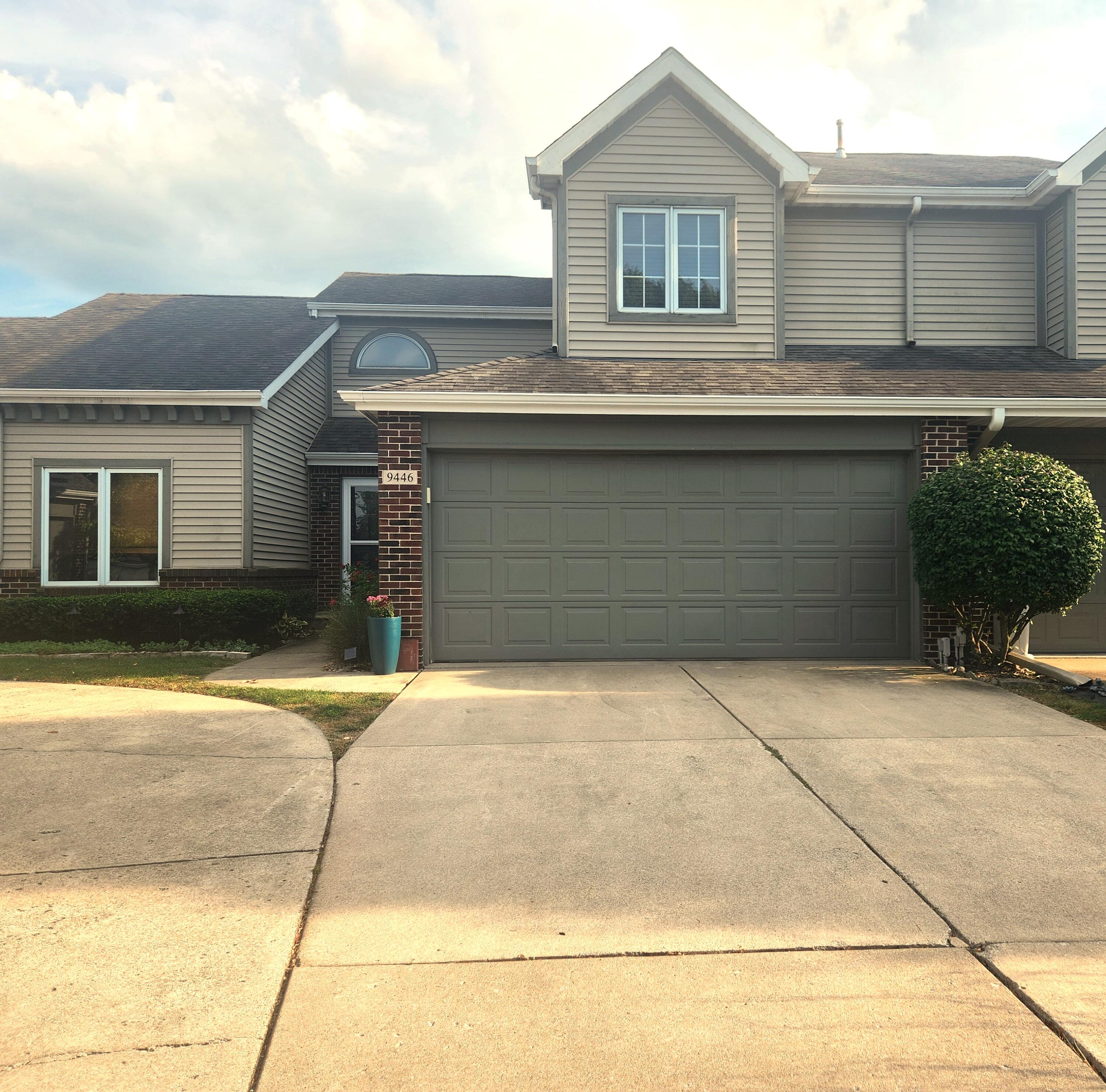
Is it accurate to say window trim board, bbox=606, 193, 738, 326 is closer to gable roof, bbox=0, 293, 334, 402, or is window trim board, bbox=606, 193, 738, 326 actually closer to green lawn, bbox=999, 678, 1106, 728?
gable roof, bbox=0, 293, 334, 402

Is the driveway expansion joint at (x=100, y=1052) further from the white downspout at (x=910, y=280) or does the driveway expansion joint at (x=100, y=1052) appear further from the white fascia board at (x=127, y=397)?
the white downspout at (x=910, y=280)

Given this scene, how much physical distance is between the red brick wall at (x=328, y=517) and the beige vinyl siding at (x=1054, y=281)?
1134 cm

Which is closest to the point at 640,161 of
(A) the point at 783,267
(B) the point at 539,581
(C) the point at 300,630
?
(A) the point at 783,267

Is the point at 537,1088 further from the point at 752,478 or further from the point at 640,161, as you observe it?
the point at 640,161

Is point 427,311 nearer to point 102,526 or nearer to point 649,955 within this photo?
point 102,526

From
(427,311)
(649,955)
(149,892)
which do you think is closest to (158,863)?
(149,892)

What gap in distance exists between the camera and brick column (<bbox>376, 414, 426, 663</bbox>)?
→ 8.77 meters

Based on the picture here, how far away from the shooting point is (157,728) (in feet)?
19.6

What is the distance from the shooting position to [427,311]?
1531 centimetres

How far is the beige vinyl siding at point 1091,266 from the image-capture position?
10797 mm

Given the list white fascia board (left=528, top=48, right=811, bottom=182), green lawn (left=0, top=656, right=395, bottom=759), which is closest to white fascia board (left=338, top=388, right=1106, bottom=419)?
green lawn (left=0, top=656, right=395, bottom=759)

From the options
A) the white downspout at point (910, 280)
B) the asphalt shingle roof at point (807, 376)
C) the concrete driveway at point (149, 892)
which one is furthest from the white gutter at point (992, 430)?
the concrete driveway at point (149, 892)

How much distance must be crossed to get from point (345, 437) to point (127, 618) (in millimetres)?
5658

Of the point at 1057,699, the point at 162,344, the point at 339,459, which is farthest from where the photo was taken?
the point at 339,459
